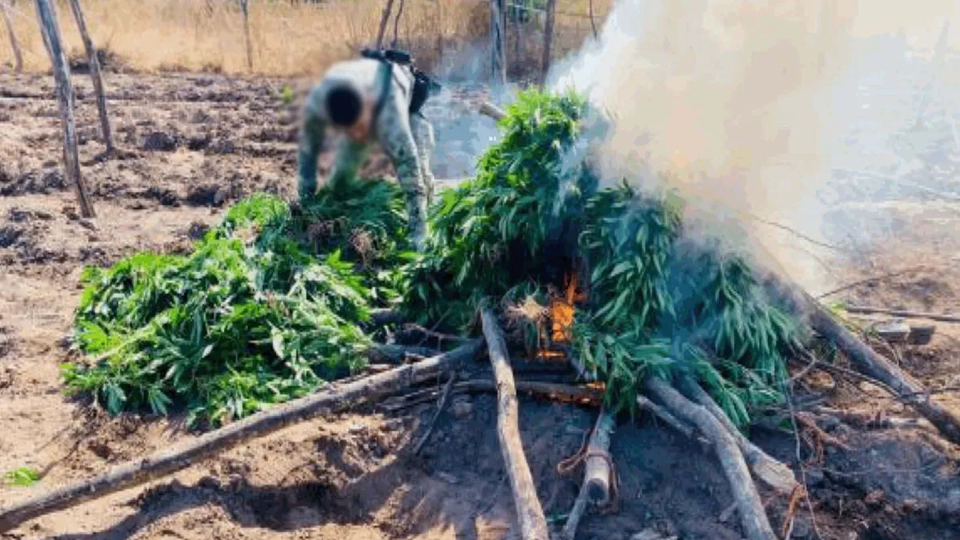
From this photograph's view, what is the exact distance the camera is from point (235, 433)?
497 centimetres

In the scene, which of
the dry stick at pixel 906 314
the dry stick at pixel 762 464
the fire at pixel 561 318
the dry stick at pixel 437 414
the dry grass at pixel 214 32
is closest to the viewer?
the dry stick at pixel 762 464

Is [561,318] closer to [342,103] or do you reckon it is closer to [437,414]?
[437,414]

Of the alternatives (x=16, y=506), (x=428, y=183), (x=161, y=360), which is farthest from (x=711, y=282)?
(x=16, y=506)

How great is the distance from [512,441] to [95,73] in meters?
9.11

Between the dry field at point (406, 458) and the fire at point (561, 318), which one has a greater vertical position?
the fire at point (561, 318)

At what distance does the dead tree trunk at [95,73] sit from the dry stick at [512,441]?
26.3 ft

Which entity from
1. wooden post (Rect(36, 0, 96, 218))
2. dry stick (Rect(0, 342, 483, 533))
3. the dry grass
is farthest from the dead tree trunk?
dry stick (Rect(0, 342, 483, 533))

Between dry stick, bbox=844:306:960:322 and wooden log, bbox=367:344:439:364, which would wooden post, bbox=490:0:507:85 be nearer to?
dry stick, bbox=844:306:960:322

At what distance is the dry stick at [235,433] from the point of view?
459cm

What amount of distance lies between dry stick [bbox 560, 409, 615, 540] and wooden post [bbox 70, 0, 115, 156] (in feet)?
30.3

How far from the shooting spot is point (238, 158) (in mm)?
11922

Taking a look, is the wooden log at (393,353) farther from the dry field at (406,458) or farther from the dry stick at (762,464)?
the dry stick at (762,464)

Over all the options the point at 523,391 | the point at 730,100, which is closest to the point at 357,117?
the point at 523,391

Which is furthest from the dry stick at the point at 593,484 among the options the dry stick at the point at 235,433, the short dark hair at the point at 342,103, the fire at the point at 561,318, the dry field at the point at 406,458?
the short dark hair at the point at 342,103
